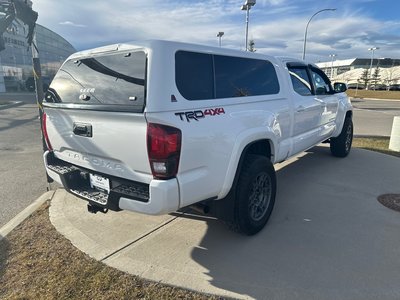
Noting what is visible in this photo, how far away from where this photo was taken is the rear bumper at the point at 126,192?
7.88 ft

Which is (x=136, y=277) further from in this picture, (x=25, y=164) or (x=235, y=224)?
(x=25, y=164)

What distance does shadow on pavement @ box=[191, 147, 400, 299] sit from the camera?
2.57 m

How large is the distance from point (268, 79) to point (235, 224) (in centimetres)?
185

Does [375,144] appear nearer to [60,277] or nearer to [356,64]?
[60,277]

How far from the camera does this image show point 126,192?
2627mm

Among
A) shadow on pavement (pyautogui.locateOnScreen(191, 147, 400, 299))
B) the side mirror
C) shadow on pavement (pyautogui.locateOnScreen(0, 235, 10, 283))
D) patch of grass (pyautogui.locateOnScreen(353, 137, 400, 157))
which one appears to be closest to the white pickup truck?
shadow on pavement (pyautogui.locateOnScreen(191, 147, 400, 299))

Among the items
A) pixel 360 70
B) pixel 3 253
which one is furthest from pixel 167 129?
pixel 360 70

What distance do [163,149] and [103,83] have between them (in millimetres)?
945

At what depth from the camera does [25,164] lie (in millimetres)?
6398

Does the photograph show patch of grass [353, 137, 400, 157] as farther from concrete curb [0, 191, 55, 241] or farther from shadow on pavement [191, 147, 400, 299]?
concrete curb [0, 191, 55, 241]

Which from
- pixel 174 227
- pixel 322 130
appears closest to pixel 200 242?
pixel 174 227

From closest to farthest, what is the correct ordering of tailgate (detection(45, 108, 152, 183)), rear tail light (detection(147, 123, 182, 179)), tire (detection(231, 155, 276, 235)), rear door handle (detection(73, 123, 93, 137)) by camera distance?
rear tail light (detection(147, 123, 182, 179)), tailgate (detection(45, 108, 152, 183)), rear door handle (detection(73, 123, 93, 137)), tire (detection(231, 155, 276, 235))

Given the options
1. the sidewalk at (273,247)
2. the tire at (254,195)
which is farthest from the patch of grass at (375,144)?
the tire at (254,195)

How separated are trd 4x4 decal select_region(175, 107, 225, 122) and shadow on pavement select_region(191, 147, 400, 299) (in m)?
1.41
